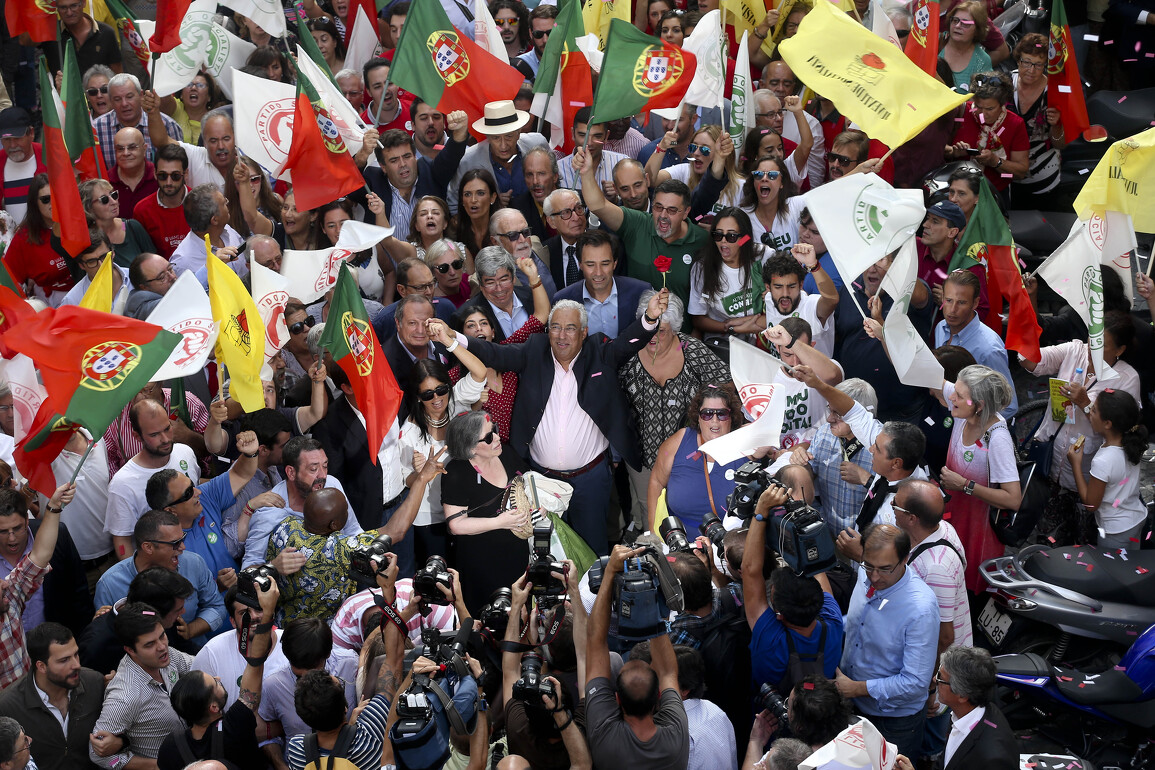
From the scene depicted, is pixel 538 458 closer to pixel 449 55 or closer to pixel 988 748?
pixel 988 748

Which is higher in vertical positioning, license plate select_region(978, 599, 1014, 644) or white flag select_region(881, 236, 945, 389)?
white flag select_region(881, 236, 945, 389)

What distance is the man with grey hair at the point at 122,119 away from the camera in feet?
32.2

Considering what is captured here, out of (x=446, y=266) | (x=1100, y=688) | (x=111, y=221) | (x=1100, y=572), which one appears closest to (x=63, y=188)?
(x=111, y=221)

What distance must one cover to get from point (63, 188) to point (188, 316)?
1777 millimetres

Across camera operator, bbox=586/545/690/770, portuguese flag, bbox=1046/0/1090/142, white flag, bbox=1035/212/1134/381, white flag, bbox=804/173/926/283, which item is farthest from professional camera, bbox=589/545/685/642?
portuguese flag, bbox=1046/0/1090/142

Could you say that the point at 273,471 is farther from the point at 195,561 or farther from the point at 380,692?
the point at 380,692

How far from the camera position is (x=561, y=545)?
6770 millimetres

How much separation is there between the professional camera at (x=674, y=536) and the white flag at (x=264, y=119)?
4.20m

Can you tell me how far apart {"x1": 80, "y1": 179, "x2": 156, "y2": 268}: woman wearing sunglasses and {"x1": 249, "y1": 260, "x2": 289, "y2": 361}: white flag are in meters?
1.52

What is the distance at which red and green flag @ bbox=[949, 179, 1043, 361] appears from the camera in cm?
788

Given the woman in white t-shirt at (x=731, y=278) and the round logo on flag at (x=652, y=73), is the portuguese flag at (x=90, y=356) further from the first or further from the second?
the round logo on flag at (x=652, y=73)

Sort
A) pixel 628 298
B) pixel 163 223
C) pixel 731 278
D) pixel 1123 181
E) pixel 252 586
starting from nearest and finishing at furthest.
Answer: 1. pixel 252 586
2. pixel 1123 181
3. pixel 628 298
4. pixel 731 278
5. pixel 163 223

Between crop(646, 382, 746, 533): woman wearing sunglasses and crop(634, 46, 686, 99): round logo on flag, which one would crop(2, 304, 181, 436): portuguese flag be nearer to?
crop(646, 382, 746, 533): woman wearing sunglasses

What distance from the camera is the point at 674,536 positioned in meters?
6.12
